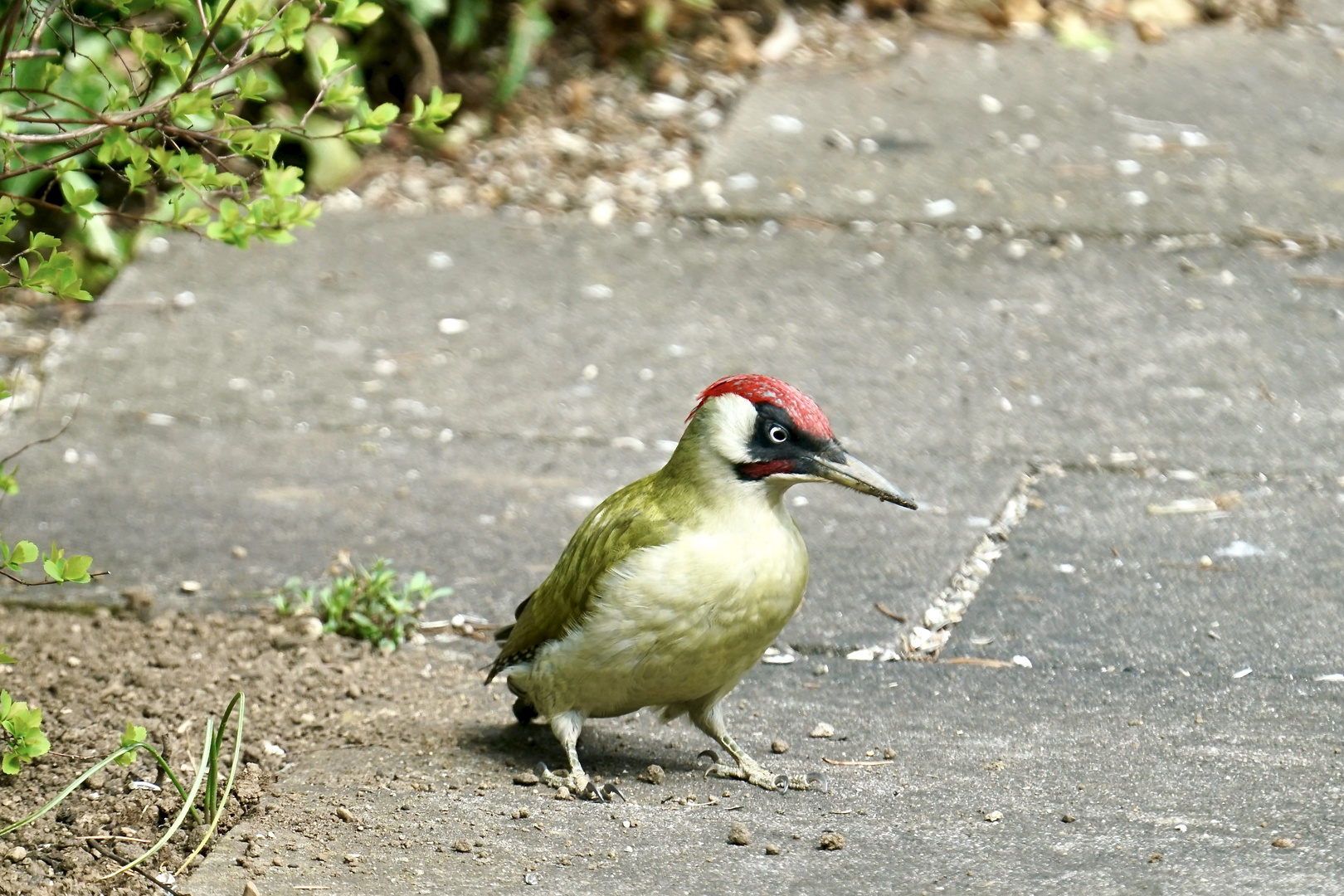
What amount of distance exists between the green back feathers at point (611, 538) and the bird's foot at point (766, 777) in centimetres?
52

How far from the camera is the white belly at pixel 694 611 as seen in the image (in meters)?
3.66

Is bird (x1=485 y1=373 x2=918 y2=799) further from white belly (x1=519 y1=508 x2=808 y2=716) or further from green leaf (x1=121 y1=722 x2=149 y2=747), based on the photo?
green leaf (x1=121 y1=722 x2=149 y2=747)

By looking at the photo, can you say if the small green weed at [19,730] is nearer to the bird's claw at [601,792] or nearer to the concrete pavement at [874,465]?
the concrete pavement at [874,465]

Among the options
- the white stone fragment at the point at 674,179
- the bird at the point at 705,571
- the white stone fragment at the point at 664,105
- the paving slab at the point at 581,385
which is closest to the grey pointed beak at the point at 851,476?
the bird at the point at 705,571

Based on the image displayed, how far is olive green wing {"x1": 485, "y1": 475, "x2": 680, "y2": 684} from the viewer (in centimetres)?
380

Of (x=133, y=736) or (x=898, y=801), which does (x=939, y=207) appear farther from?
(x=133, y=736)

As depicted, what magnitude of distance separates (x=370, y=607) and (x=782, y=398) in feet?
5.42

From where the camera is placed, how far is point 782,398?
3.70m

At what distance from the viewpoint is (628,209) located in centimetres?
779

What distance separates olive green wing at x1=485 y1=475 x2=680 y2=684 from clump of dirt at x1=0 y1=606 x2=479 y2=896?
47 centimetres

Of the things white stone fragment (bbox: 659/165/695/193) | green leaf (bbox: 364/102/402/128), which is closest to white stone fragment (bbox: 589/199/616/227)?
white stone fragment (bbox: 659/165/695/193)

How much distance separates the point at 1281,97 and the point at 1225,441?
361 centimetres

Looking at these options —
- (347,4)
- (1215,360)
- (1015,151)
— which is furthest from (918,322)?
(347,4)

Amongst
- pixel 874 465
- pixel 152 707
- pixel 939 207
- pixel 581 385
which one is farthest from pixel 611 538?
pixel 939 207
